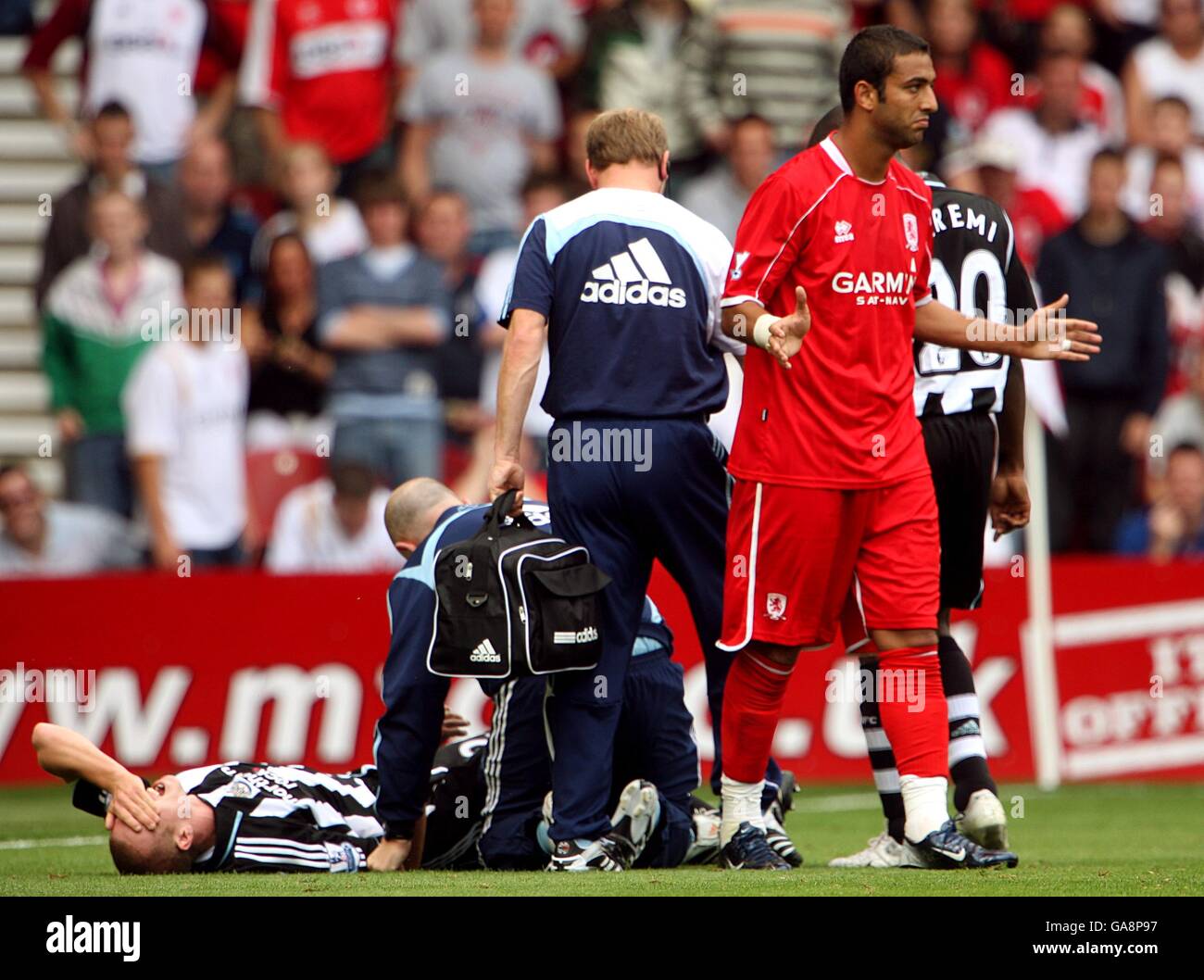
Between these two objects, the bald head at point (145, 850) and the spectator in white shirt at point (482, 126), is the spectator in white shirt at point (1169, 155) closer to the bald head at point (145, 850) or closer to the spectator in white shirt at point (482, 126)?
the spectator in white shirt at point (482, 126)

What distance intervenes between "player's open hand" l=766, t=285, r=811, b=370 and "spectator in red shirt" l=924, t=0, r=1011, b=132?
795cm

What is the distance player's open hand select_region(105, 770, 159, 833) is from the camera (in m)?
6.50

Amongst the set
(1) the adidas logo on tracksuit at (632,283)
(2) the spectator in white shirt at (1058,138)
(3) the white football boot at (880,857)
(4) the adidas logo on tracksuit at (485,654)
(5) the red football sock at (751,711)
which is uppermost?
(2) the spectator in white shirt at (1058,138)

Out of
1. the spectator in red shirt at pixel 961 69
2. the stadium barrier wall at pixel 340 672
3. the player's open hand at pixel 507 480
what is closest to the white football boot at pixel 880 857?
the player's open hand at pixel 507 480

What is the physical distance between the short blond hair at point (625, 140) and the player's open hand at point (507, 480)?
3.75 ft

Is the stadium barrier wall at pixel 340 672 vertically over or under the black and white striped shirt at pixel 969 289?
under

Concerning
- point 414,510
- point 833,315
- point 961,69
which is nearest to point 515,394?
point 414,510

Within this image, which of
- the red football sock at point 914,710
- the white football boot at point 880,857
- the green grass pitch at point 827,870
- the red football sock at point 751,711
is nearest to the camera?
the green grass pitch at point 827,870

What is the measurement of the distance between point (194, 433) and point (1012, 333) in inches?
270

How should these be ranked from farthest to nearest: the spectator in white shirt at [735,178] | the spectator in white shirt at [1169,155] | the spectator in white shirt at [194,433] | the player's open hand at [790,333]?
the spectator in white shirt at [1169,155]
the spectator in white shirt at [735,178]
the spectator in white shirt at [194,433]
the player's open hand at [790,333]

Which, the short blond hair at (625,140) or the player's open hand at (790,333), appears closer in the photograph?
the player's open hand at (790,333)

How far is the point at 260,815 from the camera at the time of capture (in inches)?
266

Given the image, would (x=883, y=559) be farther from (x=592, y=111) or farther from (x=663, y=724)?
(x=592, y=111)

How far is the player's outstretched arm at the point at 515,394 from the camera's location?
657cm
